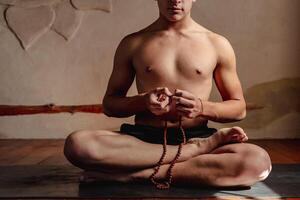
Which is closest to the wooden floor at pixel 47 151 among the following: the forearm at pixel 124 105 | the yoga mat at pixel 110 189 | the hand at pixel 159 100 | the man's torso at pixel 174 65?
the yoga mat at pixel 110 189

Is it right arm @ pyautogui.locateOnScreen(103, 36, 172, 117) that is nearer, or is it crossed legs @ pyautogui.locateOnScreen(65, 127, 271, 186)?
crossed legs @ pyautogui.locateOnScreen(65, 127, 271, 186)

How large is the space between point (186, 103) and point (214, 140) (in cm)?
22

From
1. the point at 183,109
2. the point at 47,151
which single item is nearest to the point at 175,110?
the point at 183,109

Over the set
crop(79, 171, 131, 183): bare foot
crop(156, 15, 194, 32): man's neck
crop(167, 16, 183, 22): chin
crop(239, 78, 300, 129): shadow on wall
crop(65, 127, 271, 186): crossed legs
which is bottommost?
crop(239, 78, 300, 129): shadow on wall

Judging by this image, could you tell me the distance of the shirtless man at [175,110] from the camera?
5.53 ft

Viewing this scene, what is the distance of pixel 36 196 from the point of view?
157 centimetres

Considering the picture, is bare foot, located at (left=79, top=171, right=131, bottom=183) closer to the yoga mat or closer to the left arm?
the yoga mat

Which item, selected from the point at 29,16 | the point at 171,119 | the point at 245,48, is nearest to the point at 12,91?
the point at 29,16

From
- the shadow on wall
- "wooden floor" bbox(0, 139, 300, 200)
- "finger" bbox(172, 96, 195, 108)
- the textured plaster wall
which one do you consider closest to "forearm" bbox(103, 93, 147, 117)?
"finger" bbox(172, 96, 195, 108)

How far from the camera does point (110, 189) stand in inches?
65.2

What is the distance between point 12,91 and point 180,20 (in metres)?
1.68

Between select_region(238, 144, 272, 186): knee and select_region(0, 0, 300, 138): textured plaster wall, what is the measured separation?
160 centimetres

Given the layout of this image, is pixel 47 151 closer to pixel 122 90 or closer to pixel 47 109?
pixel 47 109

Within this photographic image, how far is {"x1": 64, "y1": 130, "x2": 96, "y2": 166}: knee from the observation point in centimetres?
173
